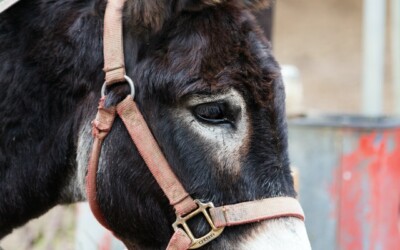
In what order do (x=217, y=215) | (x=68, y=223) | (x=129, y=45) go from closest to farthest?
1. (x=217, y=215)
2. (x=129, y=45)
3. (x=68, y=223)

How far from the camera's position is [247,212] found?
2045mm

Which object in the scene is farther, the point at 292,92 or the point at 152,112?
the point at 292,92

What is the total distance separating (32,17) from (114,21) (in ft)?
0.96

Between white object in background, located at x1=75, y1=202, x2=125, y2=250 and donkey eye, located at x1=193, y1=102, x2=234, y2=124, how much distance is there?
4.05ft

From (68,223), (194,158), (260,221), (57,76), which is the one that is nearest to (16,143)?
(57,76)

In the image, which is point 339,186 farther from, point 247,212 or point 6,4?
point 6,4

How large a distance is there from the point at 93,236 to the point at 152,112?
123 cm

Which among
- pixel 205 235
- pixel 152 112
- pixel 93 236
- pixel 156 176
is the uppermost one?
pixel 152 112

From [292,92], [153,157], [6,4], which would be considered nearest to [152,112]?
[153,157]

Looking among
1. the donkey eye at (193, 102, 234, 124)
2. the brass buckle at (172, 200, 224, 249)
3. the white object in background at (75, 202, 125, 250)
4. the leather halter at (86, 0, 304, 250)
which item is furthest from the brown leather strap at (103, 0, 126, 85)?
the white object in background at (75, 202, 125, 250)

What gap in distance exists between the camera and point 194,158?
209 centimetres

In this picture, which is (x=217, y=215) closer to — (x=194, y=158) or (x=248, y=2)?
(x=194, y=158)

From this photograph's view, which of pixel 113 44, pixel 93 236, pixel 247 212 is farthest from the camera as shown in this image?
pixel 93 236

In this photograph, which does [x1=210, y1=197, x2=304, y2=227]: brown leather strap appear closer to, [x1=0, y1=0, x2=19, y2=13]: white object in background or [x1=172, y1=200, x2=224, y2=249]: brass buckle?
[x1=172, y1=200, x2=224, y2=249]: brass buckle
